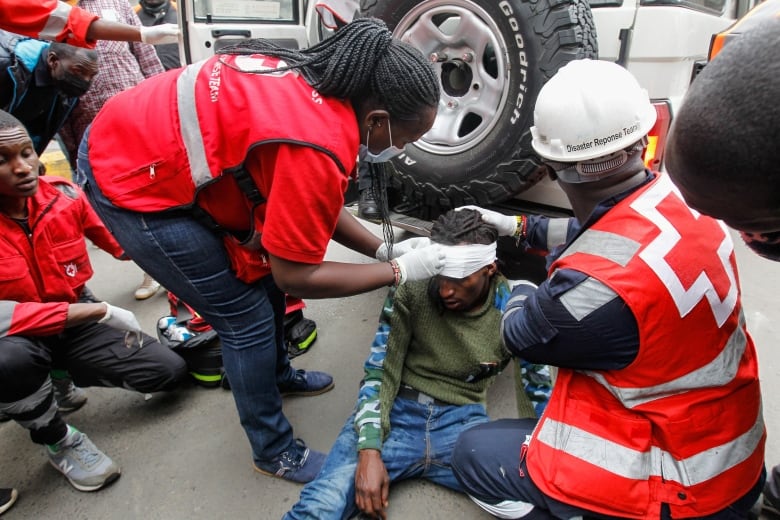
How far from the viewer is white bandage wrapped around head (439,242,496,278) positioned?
1.72 m

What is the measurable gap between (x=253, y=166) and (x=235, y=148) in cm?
6

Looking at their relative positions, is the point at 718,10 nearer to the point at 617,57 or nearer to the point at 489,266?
the point at 617,57

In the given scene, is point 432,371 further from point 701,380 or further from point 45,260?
point 45,260

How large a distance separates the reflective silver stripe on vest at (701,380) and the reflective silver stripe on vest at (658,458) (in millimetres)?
119

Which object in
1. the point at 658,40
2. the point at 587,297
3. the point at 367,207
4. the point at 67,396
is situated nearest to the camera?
the point at 587,297

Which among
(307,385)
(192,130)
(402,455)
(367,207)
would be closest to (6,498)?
(307,385)

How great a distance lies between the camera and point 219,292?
1.64 m

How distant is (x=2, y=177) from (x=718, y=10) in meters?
3.14

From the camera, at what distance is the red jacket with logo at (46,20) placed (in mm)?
2421

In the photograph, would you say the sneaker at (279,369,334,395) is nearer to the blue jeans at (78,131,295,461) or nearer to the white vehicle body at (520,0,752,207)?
the blue jeans at (78,131,295,461)

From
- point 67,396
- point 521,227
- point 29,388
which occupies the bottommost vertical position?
point 67,396

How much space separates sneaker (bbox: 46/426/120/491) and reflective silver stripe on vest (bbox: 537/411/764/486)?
1632 mm

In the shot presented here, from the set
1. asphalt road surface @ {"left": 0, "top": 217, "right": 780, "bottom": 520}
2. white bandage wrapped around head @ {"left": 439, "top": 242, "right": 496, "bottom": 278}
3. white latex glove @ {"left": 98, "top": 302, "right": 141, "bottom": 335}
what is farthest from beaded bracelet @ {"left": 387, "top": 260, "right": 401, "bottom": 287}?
white latex glove @ {"left": 98, "top": 302, "right": 141, "bottom": 335}

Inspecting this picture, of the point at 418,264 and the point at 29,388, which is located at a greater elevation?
the point at 418,264
